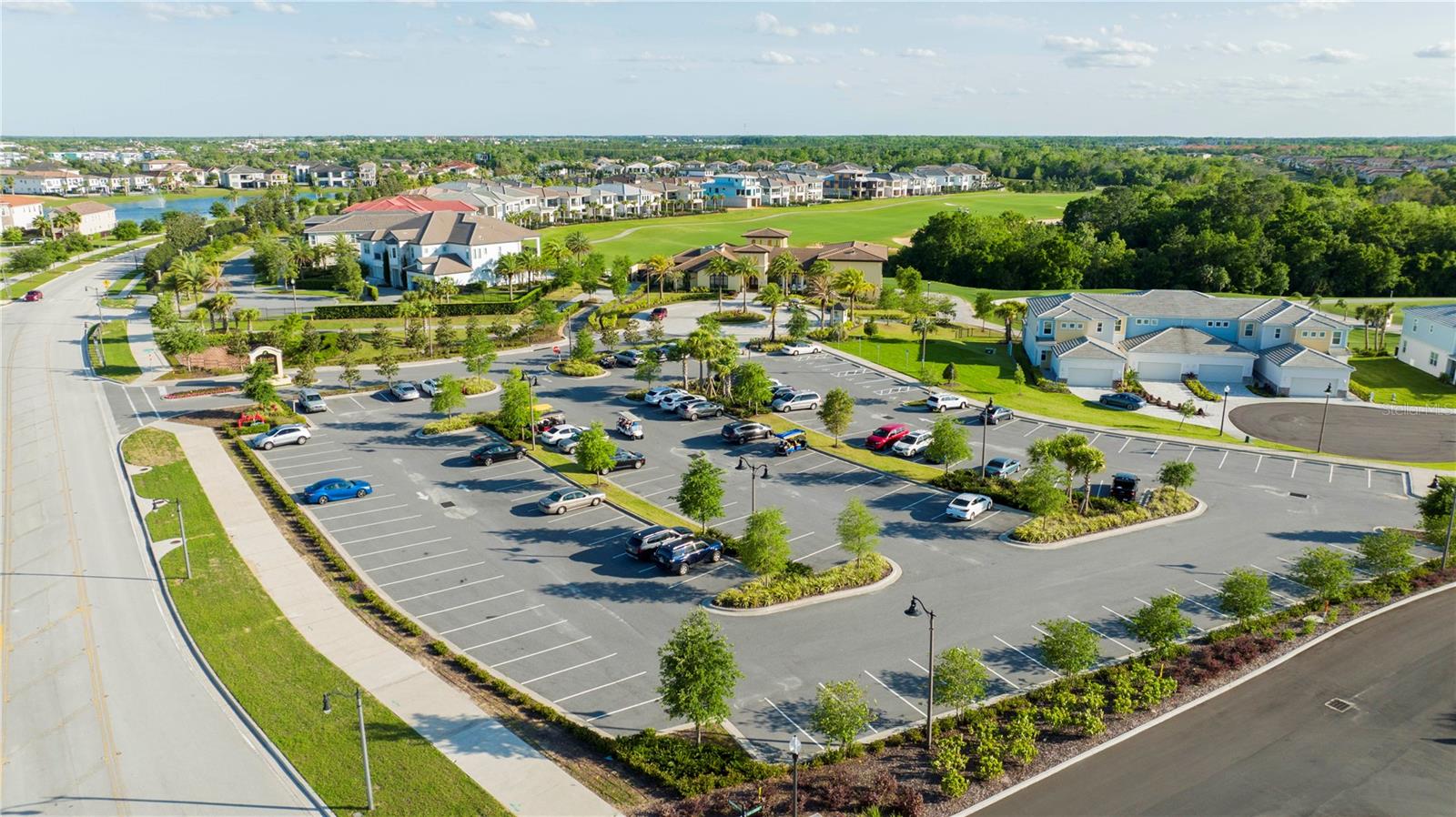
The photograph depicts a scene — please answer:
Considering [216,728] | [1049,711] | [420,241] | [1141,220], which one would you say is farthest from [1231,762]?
[1141,220]

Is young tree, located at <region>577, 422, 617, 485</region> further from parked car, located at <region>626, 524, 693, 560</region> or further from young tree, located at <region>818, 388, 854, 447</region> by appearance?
young tree, located at <region>818, 388, 854, 447</region>

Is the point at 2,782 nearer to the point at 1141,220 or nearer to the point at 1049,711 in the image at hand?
the point at 1049,711

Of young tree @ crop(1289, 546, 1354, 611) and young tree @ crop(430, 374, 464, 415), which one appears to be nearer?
young tree @ crop(1289, 546, 1354, 611)

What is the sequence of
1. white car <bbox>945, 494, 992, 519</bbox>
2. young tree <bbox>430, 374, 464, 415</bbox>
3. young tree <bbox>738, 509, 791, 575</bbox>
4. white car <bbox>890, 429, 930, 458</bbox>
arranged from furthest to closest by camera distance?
young tree <bbox>430, 374, 464, 415</bbox>, white car <bbox>890, 429, 930, 458</bbox>, white car <bbox>945, 494, 992, 519</bbox>, young tree <bbox>738, 509, 791, 575</bbox>

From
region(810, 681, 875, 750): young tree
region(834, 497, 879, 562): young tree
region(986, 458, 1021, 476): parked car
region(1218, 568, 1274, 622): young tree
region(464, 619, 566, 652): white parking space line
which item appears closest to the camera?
region(810, 681, 875, 750): young tree

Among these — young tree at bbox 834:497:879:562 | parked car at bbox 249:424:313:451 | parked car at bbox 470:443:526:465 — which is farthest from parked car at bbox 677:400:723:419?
parked car at bbox 249:424:313:451

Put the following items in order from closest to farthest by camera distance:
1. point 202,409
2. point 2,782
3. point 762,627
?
point 2,782 → point 762,627 → point 202,409

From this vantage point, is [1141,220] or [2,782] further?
[1141,220]
